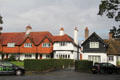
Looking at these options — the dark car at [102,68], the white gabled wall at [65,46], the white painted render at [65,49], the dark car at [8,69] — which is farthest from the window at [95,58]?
the dark car at [8,69]

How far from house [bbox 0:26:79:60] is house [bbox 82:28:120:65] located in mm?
6305

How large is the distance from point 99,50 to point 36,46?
17.9m

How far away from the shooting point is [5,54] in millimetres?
52312

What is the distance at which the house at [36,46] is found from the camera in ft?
154

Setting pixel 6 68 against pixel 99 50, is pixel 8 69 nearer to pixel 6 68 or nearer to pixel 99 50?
pixel 6 68

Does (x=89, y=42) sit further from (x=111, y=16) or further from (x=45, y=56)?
(x=111, y=16)

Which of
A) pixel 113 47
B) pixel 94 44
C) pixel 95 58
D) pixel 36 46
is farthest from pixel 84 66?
pixel 36 46

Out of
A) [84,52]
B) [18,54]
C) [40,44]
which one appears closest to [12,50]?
[18,54]

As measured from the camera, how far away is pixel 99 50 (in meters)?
40.5

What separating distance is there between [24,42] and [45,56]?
7.13 meters

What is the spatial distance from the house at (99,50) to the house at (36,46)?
20.7 ft

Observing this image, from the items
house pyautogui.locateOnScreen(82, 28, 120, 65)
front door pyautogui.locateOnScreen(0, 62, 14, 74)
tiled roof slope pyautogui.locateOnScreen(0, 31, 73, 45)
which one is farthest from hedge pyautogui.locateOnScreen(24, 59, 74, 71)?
tiled roof slope pyautogui.locateOnScreen(0, 31, 73, 45)

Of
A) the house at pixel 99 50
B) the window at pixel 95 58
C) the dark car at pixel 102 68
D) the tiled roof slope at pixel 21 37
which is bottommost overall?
the dark car at pixel 102 68

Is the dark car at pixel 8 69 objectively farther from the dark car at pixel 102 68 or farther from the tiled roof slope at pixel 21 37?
the tiled roof slope at pixel 21 37
